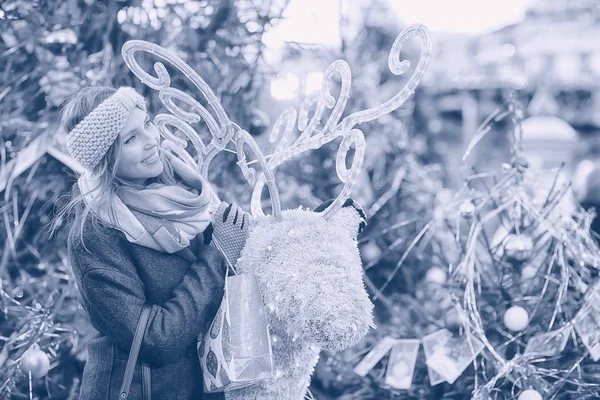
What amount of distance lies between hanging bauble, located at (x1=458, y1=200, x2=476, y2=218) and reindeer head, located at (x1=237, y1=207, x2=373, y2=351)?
2.61 feet

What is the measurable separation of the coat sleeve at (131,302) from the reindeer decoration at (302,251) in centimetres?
12

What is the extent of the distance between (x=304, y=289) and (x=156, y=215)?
36 centimetres

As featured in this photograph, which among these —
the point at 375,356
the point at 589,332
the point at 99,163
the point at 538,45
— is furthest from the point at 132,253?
the point at 538,45

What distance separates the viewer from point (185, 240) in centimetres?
142

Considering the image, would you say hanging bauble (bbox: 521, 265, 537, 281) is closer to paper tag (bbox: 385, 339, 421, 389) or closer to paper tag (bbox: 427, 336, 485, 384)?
paper tag (bbox: 427, 336, 485, 384)

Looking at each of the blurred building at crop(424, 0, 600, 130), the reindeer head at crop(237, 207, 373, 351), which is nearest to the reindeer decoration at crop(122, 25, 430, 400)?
the reindeer head at crop(237, 207, 373, 351)

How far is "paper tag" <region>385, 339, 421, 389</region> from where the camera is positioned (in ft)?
7.01

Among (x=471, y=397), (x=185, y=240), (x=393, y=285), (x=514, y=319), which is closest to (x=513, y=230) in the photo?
(x=514, y=319)

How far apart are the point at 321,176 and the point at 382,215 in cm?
37

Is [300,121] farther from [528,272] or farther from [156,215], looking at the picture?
[528,272]

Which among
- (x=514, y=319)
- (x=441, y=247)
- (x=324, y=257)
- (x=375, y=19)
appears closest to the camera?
(x=324, y=257)

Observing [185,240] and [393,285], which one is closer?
Result: [185,240]

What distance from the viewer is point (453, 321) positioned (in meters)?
2.13

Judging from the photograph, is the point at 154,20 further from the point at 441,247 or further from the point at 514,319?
the point at 514,319
